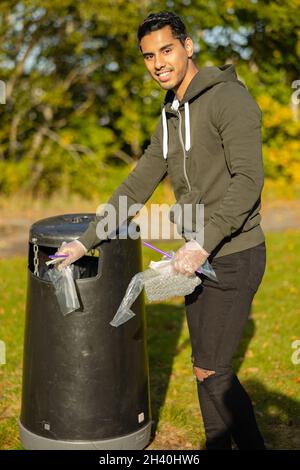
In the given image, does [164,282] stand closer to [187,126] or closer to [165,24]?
[187,126]

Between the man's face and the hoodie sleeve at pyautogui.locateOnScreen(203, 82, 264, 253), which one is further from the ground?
the man's face

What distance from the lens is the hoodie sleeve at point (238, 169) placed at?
2699 mm

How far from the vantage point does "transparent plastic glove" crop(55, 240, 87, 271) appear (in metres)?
3.24

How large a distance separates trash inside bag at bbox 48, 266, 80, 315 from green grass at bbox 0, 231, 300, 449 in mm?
1047

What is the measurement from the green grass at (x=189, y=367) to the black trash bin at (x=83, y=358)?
50 centimetres

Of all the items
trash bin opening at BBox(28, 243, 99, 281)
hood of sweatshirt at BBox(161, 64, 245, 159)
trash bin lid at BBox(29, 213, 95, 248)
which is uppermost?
hood of sweatshirt at BBox(161, 64, 245, 159)

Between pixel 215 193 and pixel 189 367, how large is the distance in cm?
243

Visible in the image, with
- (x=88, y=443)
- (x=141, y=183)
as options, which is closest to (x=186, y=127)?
(x=141, y=183)

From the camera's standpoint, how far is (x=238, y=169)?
270 cm

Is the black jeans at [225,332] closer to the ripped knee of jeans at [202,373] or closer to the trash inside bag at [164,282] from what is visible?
the ripped knee of jeans at [202,373]

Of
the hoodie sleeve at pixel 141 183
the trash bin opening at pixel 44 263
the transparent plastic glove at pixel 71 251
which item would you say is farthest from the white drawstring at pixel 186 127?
the trash bin opening at pixel 44 263

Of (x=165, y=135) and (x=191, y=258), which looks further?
(x=165, y=135)

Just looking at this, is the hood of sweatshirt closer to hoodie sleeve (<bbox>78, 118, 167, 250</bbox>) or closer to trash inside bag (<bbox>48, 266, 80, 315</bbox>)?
hoodie sleeve (<bbox>78, 118, 167, 250</bbox>)

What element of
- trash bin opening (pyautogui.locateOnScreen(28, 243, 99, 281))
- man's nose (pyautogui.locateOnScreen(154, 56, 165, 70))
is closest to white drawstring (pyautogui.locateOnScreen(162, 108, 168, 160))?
man's nose (pyautogui.locateOnScreen(154, 56, 165, 70))
